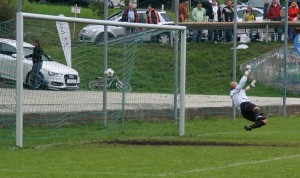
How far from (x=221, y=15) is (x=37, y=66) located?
14533 millimetres

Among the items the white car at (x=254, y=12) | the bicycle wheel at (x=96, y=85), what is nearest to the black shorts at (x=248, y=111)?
the bicycle wheel at (x=96, y=85)


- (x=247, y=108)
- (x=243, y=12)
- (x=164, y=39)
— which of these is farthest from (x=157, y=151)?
(x=243, y=12)

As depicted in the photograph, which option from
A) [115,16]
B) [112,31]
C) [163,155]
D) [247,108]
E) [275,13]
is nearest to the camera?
[163,155]

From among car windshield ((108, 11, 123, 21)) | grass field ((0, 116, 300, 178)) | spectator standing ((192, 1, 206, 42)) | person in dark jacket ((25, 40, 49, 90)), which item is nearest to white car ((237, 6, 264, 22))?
spectator standing ((192, 1, 206, 42))

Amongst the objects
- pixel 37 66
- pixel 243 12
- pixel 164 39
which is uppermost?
pixel 243 12

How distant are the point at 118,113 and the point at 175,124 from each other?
208 cm

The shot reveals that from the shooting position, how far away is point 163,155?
61.2 ft

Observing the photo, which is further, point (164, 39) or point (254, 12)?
point (254, 12)

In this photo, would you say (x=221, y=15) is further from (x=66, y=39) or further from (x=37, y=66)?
(x=37, y=66)

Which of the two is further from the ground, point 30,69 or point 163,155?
point 30,69

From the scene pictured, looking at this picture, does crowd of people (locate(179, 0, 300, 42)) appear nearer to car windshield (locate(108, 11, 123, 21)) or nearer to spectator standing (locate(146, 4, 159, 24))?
spectator standing (locate(146, 4, 159, 24))

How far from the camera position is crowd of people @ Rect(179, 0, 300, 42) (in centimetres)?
3256

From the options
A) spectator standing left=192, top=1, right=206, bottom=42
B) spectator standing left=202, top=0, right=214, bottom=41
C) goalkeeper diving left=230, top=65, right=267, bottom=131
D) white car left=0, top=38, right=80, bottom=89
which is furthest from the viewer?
spectator standing left=202, top=0, right=214, bottom=41

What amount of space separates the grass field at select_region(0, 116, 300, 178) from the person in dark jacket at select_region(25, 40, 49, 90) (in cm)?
132
